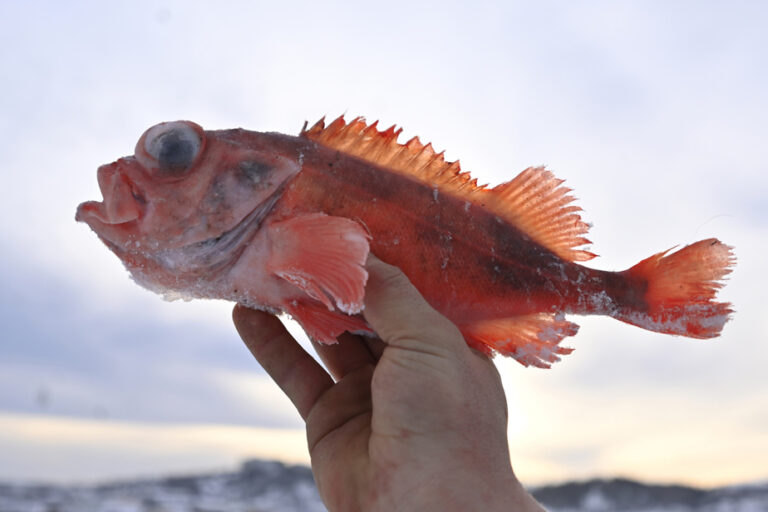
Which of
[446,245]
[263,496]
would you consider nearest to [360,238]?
[446,245]

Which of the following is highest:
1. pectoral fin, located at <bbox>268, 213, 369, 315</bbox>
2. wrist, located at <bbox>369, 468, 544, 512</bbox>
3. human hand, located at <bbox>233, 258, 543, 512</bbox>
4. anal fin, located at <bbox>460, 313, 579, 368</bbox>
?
pectoral fin, located at <bbox>268, 213, 369, 315</bbox>

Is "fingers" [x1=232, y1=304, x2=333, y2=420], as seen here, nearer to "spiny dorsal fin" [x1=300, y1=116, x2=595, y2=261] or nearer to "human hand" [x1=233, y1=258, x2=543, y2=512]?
"human hand" [x1=233, y1=258, x2=543, y2=512]

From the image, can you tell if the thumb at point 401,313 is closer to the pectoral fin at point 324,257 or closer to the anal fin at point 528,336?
the pectoral fin at point 324,257

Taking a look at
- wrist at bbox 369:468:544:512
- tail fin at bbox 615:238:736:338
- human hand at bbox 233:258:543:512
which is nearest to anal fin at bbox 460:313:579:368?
human hand at bbox 233:258:543:512

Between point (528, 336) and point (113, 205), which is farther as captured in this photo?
point (528, 336)

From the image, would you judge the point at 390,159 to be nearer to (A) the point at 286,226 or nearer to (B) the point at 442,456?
(A) the point at 286,226

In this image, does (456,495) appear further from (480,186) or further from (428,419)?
(480,186)
